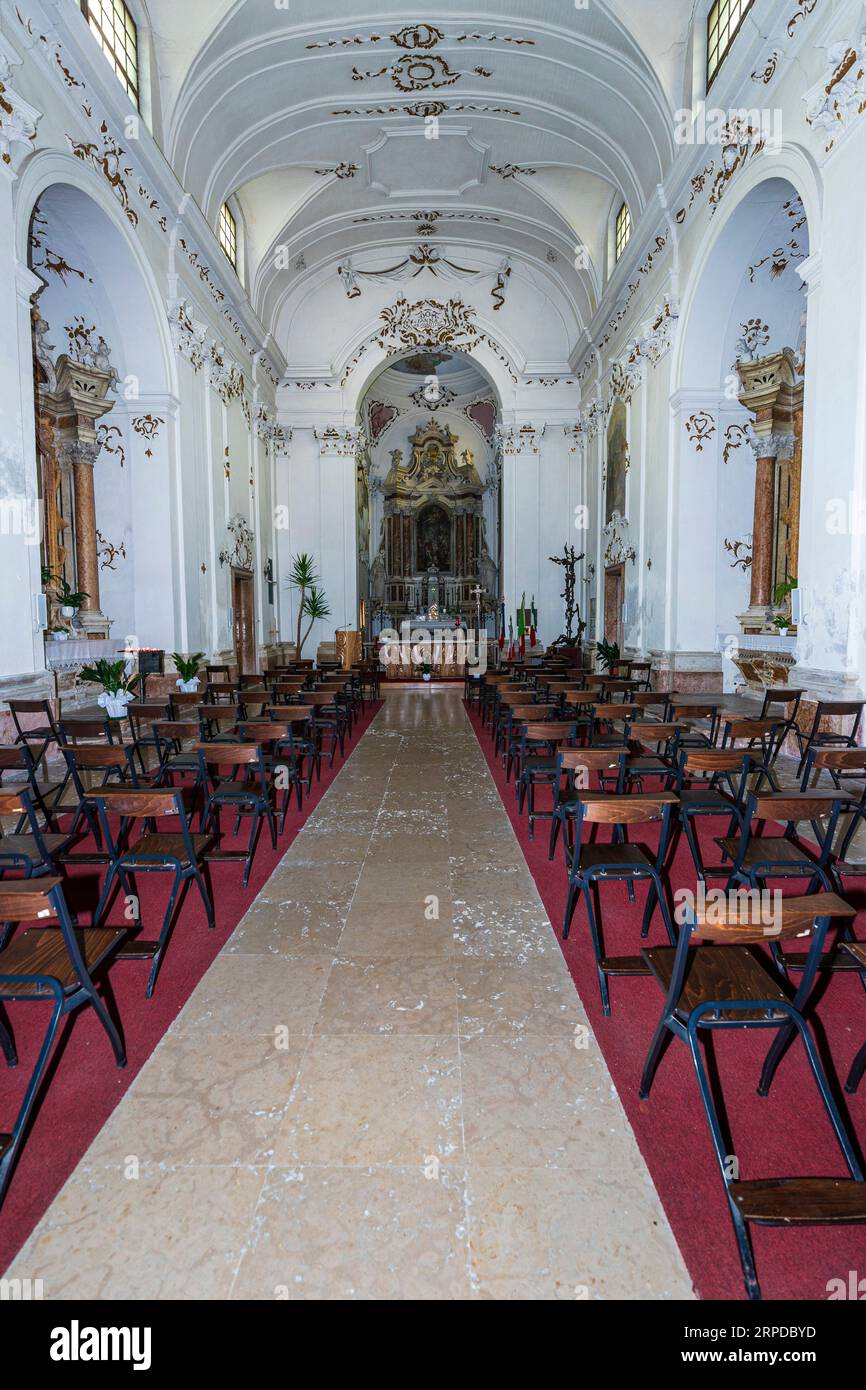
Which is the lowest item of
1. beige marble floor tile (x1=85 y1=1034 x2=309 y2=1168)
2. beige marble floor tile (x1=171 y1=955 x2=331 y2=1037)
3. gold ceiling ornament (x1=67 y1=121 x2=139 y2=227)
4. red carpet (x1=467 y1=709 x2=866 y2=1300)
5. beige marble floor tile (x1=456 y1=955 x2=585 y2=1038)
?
red carpet (x1=467 y1=709 x2=866 y2=1300)

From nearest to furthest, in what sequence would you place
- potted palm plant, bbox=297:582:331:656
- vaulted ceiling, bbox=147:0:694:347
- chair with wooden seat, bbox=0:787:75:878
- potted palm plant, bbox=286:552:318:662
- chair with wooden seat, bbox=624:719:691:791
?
chair with wooden seat, bbox=0:787:75:878 → chair with wooden seat, bbox=624:719:691:791 → vaulted ceiling, bbox=147:0:694:347 → potted palm plant, bbox=286:552:318:662 → potted palm plant, bbox=297:582:331:656

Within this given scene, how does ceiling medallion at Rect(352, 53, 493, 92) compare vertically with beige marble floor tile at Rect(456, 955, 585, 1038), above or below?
above

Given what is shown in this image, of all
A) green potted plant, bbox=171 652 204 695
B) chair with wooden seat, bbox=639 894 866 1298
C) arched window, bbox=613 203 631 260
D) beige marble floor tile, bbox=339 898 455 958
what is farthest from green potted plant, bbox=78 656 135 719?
arched window, bbox=613 203 631 260

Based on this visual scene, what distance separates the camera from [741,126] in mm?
8148

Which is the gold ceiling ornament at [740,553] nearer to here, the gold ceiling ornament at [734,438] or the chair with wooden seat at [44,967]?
the gold ceiling ornament at [734,438]

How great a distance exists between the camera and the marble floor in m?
1.80

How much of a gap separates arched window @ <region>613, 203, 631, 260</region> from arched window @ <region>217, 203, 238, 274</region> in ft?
23.9

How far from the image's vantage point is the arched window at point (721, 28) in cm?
820

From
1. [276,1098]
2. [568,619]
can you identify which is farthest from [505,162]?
[276,1098]

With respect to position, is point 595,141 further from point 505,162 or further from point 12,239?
point 12,239

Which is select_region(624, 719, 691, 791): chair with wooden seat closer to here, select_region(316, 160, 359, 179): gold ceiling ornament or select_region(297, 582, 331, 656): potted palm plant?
select_region(297, 582, 331, 656): potted palm plant

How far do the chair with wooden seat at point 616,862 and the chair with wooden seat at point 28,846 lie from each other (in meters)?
2.39

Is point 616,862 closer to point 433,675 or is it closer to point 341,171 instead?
point 433,675
